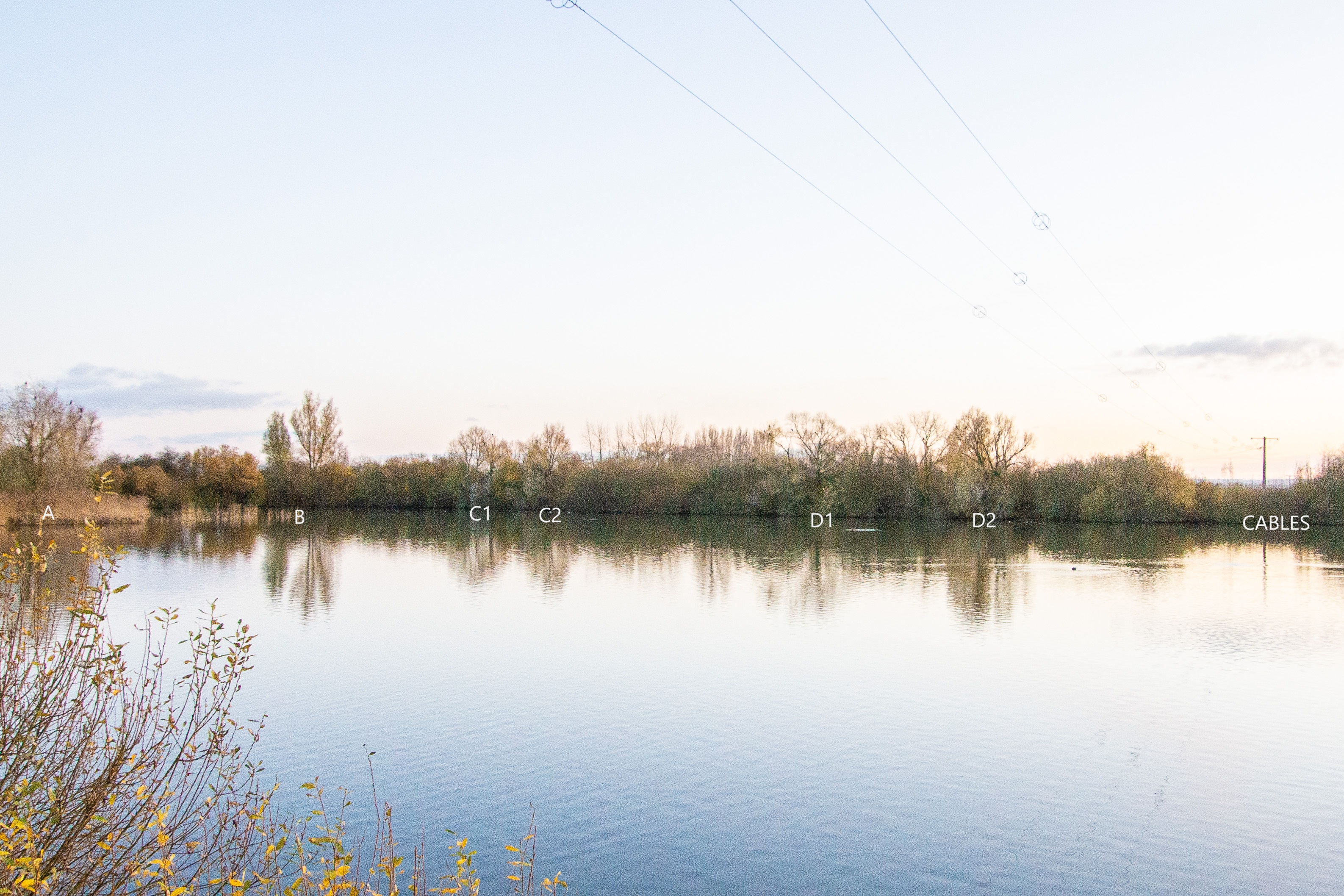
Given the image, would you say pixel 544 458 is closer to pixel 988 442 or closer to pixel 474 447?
pixel 474 447

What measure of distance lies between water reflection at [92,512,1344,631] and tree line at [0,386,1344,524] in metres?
4.93

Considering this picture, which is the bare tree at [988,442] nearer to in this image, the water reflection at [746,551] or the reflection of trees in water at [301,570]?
the water reflection at [746,551]

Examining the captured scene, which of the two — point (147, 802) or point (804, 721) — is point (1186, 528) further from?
point (147, 802)

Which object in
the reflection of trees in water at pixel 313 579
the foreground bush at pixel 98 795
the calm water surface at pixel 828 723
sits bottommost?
the calm water surface at pixel 828 723

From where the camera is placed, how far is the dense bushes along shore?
64.5 m

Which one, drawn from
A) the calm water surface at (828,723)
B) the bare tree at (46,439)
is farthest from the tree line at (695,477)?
the calm water surface at (828,723)

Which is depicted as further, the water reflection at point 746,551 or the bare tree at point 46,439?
the bare tree at point 46,439

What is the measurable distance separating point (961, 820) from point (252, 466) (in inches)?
2999

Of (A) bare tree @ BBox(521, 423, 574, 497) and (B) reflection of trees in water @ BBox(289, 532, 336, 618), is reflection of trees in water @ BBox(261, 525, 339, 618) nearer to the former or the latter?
(B) reflection of trees in water @ BBox(289, 532, 336, 618)

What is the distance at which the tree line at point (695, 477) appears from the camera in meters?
63.3

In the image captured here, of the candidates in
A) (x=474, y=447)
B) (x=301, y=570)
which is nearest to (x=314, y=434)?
(x=474, y=447)

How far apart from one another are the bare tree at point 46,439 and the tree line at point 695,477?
75mm

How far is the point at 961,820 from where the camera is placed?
338 inches


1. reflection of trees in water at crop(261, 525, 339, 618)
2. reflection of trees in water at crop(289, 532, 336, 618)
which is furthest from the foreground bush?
reflection of trees in water at crop(289, 532, 336, 618)
